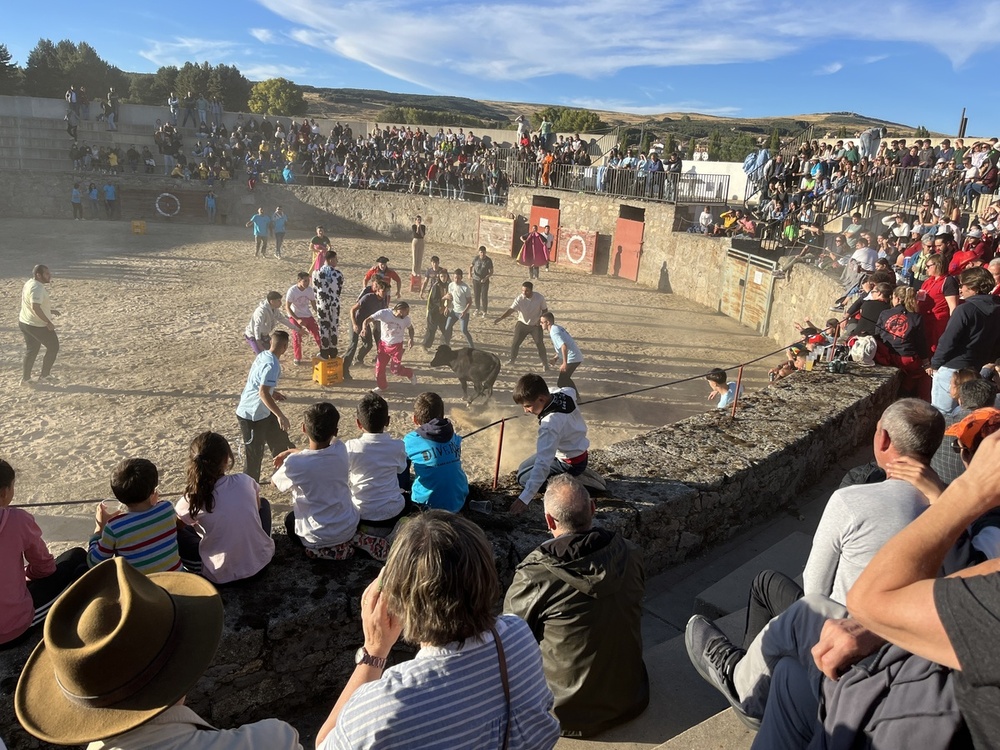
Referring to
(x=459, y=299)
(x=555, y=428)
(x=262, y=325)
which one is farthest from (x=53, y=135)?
(x=555, y=428)

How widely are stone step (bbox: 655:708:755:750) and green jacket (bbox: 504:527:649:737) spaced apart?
397 mm

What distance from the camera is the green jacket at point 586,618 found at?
2943 millimetres

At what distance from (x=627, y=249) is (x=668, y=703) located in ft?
63.3

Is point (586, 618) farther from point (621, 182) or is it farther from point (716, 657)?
point (621, 182)

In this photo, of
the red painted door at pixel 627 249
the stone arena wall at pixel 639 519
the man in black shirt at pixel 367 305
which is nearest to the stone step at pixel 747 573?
the stone arena wall at pixel 639 519

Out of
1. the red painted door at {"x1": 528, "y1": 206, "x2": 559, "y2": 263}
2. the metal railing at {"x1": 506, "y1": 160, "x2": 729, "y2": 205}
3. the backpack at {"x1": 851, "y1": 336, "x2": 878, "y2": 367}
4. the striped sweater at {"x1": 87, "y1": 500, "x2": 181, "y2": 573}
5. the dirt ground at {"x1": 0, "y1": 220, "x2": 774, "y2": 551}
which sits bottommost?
the dirt ground at {"x1": 0, "y1": 220, "x2": 774, "y2": 551}

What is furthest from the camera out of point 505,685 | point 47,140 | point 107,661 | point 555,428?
point 47,140

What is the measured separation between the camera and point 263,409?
689 centimetres

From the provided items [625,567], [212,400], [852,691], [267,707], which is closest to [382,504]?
[267,707]

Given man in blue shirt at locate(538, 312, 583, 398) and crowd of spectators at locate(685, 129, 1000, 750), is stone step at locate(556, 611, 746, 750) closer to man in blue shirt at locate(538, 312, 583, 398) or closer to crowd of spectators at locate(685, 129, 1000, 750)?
crowd of spectators at locate(685, 129, 1000, 750)

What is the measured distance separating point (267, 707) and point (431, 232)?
25291mm

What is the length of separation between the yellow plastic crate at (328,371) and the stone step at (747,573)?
742 centimetres

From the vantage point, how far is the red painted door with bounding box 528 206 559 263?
77.9 ft

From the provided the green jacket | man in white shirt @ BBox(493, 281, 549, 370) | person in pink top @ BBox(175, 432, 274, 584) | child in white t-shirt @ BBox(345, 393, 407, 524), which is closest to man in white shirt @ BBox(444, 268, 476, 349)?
man in white shirt @ BBox(493, 281, 549, 370)
